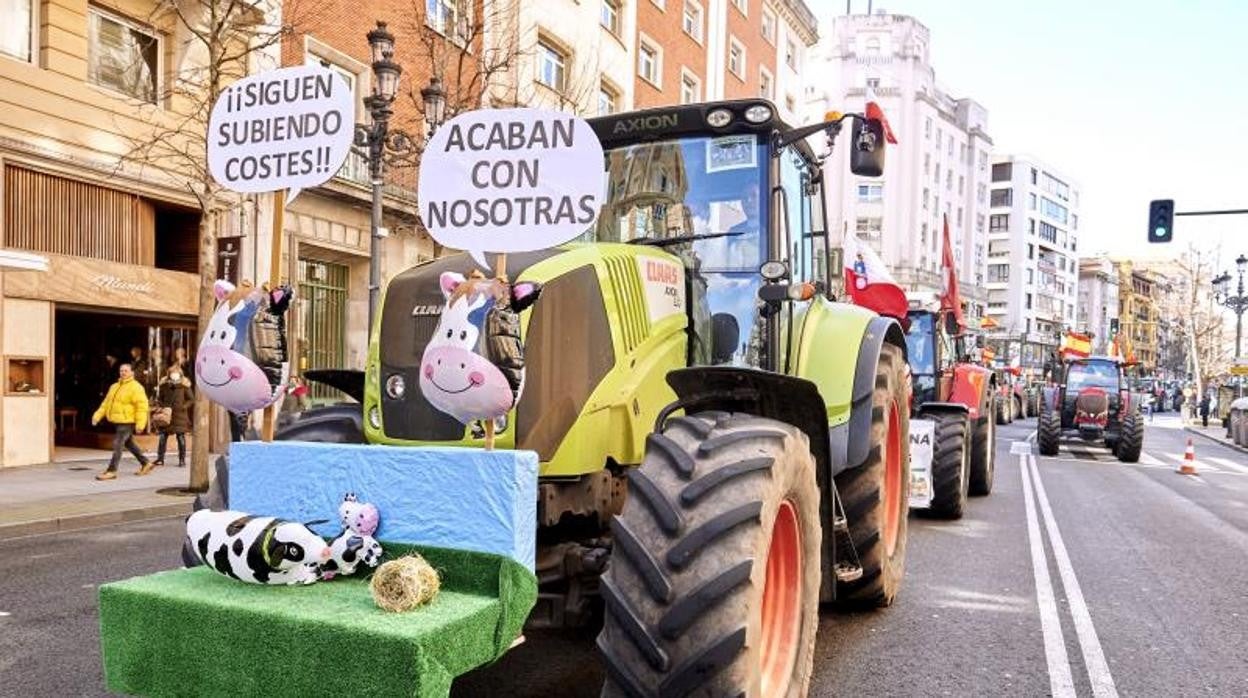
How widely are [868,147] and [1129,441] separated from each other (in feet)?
59.3

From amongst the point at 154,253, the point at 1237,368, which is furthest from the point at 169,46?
the point at 1237,368

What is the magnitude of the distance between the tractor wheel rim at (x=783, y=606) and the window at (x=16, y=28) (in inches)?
548

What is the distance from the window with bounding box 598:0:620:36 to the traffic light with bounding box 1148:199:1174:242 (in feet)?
47.6

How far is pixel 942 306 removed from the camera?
13.2 m

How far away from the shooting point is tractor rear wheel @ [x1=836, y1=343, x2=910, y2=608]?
5164 millimetres

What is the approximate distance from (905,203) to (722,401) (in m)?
61.9

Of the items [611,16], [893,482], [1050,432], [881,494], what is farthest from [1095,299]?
[881,494]

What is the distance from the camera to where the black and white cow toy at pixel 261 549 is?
2855 millimetres

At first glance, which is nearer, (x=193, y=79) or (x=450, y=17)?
(x=193, y=79)

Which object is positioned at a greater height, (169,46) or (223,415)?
(169,46)

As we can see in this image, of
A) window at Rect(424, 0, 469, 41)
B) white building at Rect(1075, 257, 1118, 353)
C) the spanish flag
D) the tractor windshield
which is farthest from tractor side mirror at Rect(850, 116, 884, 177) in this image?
white building at Rect(1075, 257, 1118, 353)

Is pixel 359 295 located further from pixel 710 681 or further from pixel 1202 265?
pixel 1202 265

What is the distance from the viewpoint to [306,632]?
259cm

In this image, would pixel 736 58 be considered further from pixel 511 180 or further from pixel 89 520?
pixel 511 180
